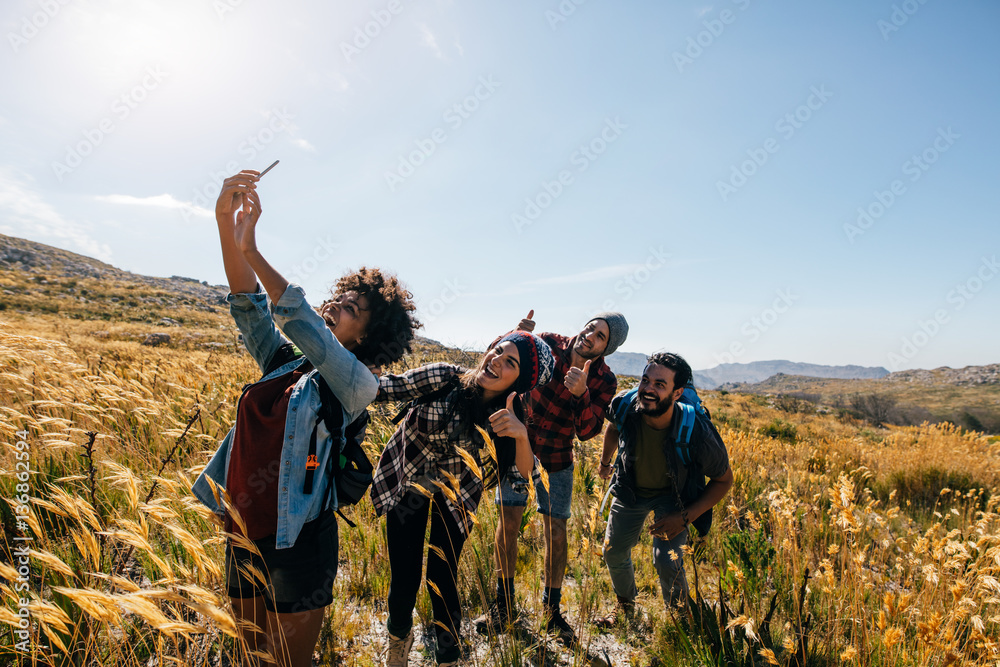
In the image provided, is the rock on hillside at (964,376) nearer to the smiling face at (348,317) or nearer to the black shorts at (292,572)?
the smiling face at (348,317)

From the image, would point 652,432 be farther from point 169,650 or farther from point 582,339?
point 169,650

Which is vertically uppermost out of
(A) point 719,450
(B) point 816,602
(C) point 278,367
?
(C) point 278,367

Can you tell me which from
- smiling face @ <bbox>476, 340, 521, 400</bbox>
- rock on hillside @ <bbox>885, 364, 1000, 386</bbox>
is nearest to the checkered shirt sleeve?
smiling face @ <bbox>476, 340, 521, 400</bbox>

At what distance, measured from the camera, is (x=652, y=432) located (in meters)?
3.17

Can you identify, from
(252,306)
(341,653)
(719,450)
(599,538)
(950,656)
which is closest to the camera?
(950,656)

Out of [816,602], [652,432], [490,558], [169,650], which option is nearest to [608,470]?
[652,432]

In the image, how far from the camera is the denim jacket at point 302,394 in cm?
151

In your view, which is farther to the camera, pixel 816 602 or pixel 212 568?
pixel 816 602

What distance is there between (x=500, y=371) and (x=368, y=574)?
1.92 m

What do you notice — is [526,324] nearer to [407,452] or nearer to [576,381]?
[576,381]

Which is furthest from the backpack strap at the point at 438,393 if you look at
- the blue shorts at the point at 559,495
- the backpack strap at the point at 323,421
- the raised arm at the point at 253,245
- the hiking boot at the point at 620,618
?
the hiking boot at the point at 620,618

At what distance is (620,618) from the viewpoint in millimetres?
3102

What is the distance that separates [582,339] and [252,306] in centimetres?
242

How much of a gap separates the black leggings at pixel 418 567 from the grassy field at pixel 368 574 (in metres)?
0.20
